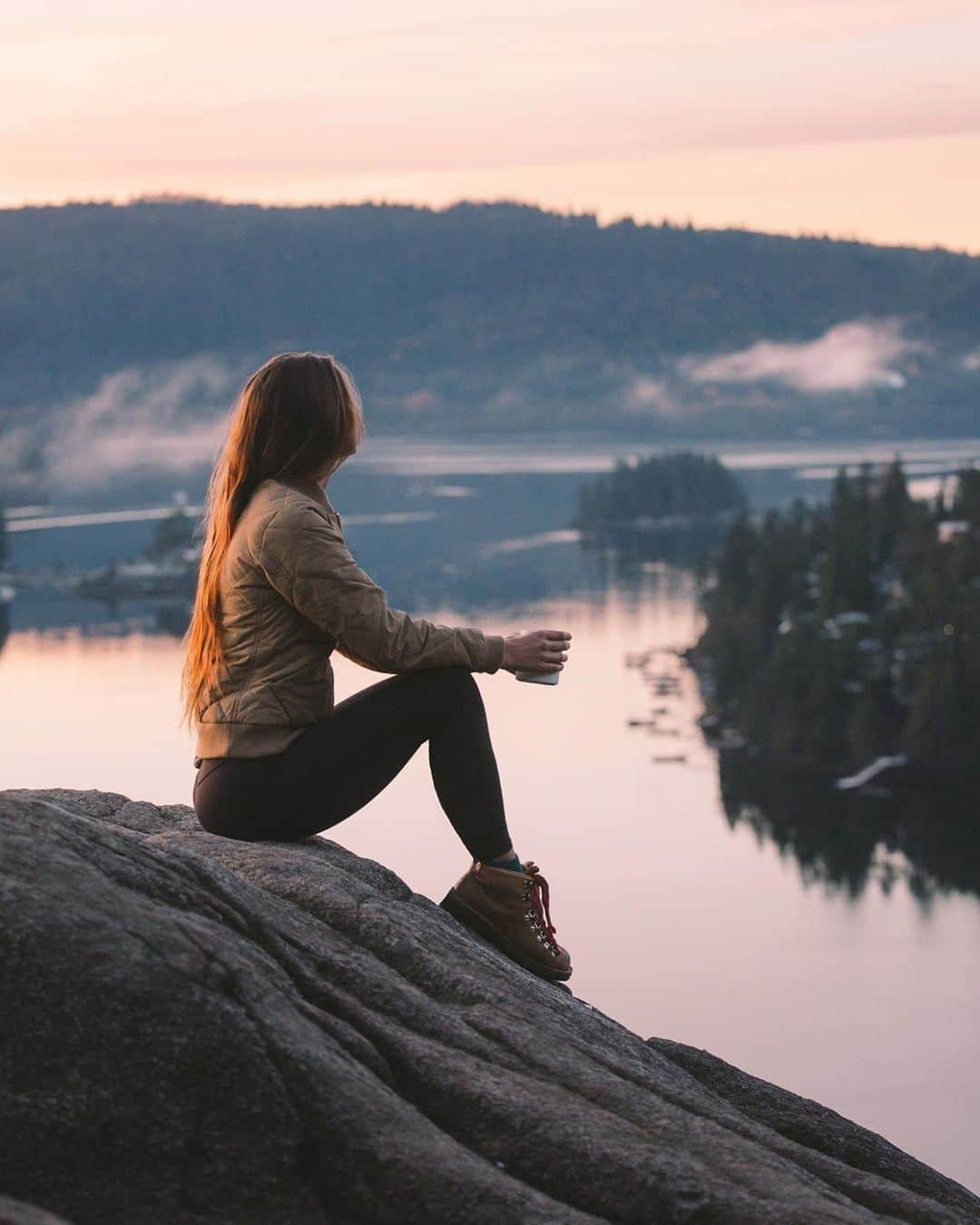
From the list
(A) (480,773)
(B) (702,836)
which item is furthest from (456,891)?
(B) (702,836)

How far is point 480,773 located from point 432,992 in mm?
986

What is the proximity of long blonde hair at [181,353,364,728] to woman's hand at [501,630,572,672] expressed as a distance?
3.38 ft

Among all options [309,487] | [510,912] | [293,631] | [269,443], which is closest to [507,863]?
[510,912]

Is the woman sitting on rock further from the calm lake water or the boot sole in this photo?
the calm lake water

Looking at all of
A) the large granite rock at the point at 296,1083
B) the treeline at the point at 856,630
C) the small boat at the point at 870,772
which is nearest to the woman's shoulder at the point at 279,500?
the large granite rock at the point at 296,1083

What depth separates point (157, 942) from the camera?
233 inches

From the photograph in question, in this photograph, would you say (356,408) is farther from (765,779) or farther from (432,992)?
(765,779)

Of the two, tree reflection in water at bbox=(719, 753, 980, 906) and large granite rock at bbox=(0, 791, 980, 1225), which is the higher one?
large granite rock at bbox=(0, 791, 980, 1225)

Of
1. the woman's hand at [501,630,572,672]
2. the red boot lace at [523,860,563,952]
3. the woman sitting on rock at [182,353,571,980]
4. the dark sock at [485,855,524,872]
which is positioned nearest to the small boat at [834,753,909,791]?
the red boot lace at [523,860,563,952]

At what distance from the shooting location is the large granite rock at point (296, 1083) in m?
5.68

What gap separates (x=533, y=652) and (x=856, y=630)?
Answer: 13152 centimetres

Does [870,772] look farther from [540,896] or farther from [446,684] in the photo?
[446,684]

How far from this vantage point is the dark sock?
7836 mm

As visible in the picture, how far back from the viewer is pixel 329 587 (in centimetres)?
712
